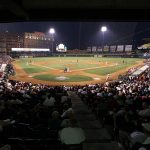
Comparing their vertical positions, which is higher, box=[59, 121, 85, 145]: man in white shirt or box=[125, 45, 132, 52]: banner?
box=[125, 45, 132, 52]: banner

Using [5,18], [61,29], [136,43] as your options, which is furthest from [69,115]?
[61,29]

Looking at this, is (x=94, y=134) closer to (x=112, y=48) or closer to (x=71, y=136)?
(x=71, y=136)

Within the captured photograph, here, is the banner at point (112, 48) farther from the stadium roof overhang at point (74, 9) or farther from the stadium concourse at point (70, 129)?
the stadium concourse at point (70, 129)

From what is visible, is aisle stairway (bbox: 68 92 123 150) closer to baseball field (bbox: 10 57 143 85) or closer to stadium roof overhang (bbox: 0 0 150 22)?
stadium roof overhang (bbox: 0 0 150 22)

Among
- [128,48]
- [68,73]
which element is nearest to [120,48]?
[128,48]

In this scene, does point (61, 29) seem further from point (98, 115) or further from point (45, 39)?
point (98, 115)

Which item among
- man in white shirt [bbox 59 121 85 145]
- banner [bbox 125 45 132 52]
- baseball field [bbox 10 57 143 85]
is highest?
banner [bbox 125 45 132 52]

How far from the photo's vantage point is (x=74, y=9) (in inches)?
555

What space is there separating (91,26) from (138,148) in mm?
127826

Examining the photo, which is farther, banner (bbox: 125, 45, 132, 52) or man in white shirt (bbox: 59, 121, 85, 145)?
banner (bbox: 125, 45, 132, 52)

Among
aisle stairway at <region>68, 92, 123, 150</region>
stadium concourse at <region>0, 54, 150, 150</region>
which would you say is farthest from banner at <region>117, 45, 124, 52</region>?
stadium concourse at <region>0, 54, 150, 150</region>

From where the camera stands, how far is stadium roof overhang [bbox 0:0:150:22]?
1198 centimetres

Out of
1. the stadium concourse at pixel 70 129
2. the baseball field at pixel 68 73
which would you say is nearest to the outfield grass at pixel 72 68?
the baseball field at pixel 68 73

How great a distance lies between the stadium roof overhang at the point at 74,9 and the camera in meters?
12.0
